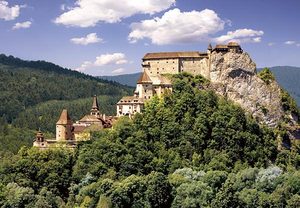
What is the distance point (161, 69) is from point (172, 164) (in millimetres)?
28896

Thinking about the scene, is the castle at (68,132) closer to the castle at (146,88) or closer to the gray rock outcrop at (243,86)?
the castle at (146,88)

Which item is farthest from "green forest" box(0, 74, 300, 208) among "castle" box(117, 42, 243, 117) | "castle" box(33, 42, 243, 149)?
"castle" box(117, 42, 243, 117)

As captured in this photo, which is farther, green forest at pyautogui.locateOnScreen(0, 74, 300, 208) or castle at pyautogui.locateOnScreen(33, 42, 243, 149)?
castle at pyautogui.locateOnScreen(33, 42, 243, 149)

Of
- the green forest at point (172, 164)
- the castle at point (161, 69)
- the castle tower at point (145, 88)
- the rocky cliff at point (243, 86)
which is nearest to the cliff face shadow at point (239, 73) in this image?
the rocky cliff at point (243, 86)

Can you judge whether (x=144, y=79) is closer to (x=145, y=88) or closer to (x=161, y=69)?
(x=145, y=88)

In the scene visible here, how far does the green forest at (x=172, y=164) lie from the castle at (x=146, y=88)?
104 inches

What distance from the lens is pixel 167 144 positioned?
9844cm

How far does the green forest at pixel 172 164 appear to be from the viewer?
240ft

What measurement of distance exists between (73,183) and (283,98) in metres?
56.2

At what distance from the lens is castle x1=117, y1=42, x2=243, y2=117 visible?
105625 mm

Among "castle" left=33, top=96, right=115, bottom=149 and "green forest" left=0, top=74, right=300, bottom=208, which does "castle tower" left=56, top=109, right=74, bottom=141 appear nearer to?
"castle" left=33, top=96, right=115, bottom=149

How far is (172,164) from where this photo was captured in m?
91.8

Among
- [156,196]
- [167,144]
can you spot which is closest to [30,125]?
[167,144]

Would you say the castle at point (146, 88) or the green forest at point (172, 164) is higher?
the castle at point (146, 88)
